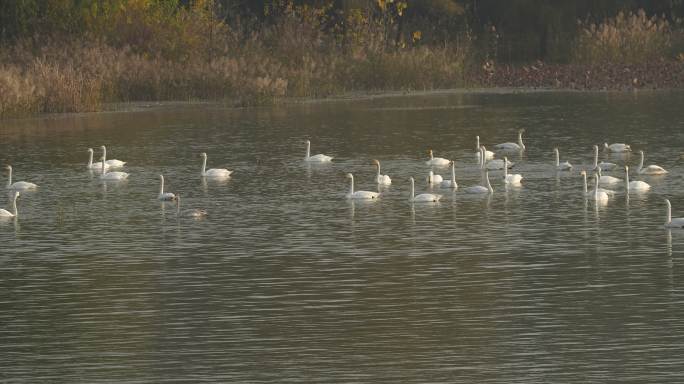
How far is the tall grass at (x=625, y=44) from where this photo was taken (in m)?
63.9

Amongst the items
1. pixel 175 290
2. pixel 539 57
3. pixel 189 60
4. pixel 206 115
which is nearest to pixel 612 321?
pixel 175 290

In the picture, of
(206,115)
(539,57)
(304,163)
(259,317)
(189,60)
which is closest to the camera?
(259,317)

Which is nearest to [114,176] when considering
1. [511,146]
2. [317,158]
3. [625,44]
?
[317,158]

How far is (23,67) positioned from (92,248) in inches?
1098

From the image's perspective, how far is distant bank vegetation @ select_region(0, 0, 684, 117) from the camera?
52.2 metres

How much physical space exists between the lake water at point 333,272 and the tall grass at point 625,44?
22.4 meters

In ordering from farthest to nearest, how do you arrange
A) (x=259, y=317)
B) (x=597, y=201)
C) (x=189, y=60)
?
(x=189, y=60) → (x=597, y=201) → (x=259, y=317)

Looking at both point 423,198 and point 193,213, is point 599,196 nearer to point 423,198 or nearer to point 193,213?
point 423,198

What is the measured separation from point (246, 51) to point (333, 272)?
3527 centimetres

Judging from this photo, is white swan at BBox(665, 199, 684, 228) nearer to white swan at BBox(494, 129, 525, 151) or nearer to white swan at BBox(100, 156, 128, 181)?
white swan at BBox(100, 156, 128, 181)

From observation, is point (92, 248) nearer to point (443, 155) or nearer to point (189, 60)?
point (443, 155)

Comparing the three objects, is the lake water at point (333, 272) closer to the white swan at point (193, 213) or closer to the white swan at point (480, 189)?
the white swan at point (480, 189)

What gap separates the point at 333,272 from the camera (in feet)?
74.2

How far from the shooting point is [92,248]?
25.4 m
